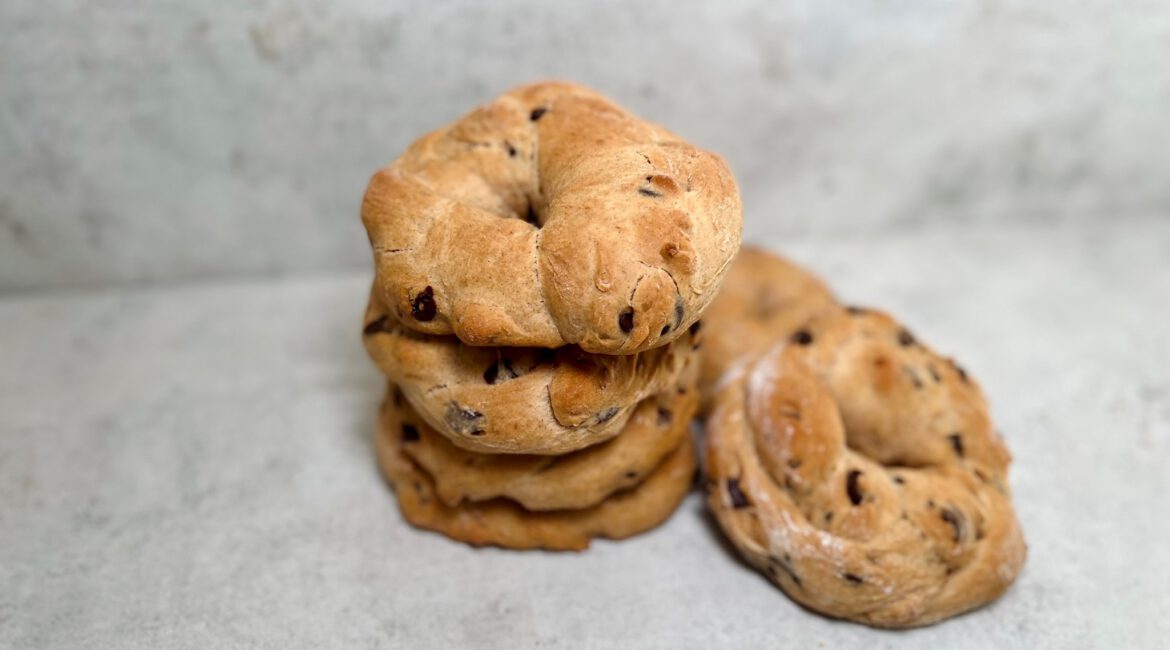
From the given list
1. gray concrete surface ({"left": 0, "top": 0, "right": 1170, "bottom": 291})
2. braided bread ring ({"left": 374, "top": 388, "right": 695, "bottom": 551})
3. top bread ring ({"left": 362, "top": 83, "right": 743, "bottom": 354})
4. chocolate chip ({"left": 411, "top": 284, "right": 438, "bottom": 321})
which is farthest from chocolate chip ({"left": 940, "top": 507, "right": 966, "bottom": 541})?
gray concrete surface ({"left": 0, "top": 0, "right": 1170, "bottom": 291})

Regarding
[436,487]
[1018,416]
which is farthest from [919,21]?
[436,487]

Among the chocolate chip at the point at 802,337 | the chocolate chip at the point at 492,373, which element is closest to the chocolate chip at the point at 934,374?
the chocolate chip at the point at 802,337

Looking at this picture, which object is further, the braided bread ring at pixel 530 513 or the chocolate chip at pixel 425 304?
the braided bread ring at pixel 530 513

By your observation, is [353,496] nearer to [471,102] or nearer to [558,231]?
[558,231]

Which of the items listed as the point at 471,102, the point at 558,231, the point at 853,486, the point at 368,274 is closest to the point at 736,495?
the point at 853,486

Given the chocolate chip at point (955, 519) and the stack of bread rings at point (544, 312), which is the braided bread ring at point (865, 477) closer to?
the chocolate chip at point (955, 519)

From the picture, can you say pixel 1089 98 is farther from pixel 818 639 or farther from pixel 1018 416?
pixel 818 639

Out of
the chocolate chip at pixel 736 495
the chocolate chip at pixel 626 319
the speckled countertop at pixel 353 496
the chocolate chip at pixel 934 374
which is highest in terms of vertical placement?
the chocolate chip at pixel 626 319
